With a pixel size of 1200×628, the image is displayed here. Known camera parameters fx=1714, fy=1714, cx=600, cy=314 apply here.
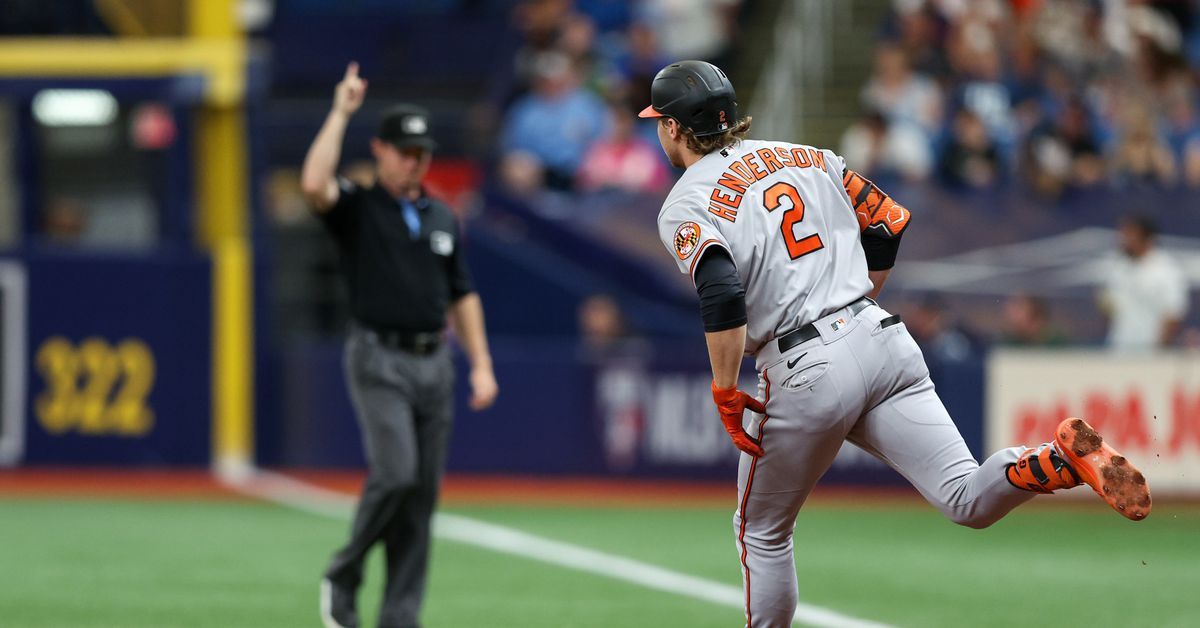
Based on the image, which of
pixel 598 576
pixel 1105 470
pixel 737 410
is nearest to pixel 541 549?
pixel 598 576

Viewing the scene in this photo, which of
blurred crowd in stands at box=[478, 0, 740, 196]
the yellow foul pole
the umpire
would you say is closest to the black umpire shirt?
the umpire

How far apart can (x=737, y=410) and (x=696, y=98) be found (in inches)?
43.3

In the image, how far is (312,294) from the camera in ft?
63.4

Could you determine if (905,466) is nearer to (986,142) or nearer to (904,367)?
(904,367)

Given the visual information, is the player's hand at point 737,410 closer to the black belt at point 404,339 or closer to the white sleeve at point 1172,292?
the black belt at point 404,339

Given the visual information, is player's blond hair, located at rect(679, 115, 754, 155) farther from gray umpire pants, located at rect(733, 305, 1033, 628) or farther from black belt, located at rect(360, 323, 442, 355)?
black belt, located at rect(360, 323, 442, 355)

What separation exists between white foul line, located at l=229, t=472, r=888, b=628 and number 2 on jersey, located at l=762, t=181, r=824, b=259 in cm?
249

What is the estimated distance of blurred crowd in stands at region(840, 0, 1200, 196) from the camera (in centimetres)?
1700

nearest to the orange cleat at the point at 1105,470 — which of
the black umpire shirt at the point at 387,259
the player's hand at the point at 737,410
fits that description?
the player's hand at the point at 737,410

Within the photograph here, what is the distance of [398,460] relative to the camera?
289 inches

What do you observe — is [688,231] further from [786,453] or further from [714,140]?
[786,453]

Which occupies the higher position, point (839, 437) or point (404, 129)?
point (404, 129)

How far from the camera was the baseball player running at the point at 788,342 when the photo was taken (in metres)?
5.83

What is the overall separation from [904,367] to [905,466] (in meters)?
0.36
